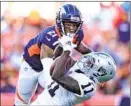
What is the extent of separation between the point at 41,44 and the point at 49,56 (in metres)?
0.16

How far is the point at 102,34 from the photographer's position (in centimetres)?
486

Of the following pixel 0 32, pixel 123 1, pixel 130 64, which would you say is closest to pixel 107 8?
pixel 123 1

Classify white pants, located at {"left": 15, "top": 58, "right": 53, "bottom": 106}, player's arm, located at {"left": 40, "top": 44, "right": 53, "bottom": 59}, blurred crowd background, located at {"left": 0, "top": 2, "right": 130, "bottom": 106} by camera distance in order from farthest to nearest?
blurred crowd background, located at {"left": 0, "top": 2, "right": 130, "bottom": 106}, white pants, located at {"left": 15, "top": 58, "right": 53, "bottom": 106}, player's arm, located at {"left": 40, "top": 44, "right": 53, "bottom": 59}

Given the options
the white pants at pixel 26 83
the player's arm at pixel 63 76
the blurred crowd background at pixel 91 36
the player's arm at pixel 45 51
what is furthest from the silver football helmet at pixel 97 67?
the blurred crowd background at pixel 91 36

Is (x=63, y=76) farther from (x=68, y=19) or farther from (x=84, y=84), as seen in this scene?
(x=68, y=19)

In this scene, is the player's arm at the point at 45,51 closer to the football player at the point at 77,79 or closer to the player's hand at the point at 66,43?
the football player at the point at 77,79

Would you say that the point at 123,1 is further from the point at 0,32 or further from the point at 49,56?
the point at 49,56

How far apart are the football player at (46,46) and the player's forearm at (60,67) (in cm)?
9

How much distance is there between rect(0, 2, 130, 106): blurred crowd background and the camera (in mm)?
4797

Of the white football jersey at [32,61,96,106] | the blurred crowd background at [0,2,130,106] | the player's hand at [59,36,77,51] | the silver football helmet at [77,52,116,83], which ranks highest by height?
the player's hand at [59,36,77,51]

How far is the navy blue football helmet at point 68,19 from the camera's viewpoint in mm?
2492

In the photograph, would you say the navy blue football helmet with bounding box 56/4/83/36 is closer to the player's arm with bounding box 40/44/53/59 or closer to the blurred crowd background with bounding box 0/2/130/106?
the player's arm with bounding box 40/44/53/59

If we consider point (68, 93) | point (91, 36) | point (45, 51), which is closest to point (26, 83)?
point (45, 51)

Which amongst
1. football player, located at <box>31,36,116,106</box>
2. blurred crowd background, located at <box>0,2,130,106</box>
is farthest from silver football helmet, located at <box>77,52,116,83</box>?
blurred crowd background, located at <box>0,2,130,106</box>
